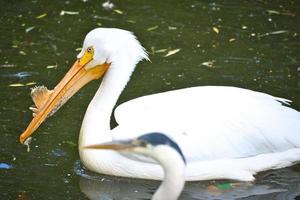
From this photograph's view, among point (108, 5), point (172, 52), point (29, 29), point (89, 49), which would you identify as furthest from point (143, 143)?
point (108, 5)

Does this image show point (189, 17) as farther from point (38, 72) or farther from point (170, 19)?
point (38, 72)

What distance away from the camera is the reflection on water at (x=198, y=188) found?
20.0ft

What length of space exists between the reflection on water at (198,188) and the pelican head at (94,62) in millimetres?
593

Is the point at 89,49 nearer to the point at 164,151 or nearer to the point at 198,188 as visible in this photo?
the point at 198,188

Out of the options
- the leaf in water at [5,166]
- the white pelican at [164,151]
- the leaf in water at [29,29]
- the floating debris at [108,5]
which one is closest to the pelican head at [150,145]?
the white pelican at [164,151]

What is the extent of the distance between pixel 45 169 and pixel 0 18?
359 centimetres

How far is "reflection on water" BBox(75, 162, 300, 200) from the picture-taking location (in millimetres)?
6094

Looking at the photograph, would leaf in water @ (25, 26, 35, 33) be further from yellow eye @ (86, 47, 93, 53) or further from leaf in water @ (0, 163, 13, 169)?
leaf in water @ (0, 163, 13, 169)

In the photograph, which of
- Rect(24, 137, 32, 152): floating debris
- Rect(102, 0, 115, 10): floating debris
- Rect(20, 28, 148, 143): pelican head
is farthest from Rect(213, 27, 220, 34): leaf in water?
Rect(24, 137, 32, 152): floating debris

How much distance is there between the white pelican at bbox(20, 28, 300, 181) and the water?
169mm

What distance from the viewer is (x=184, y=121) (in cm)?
620

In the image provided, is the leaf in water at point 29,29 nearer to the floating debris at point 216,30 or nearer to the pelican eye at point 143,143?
the floating debris at point 216,30

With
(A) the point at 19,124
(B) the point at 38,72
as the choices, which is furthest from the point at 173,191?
(B) the point at 38,72

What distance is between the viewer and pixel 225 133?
6.23 metres
